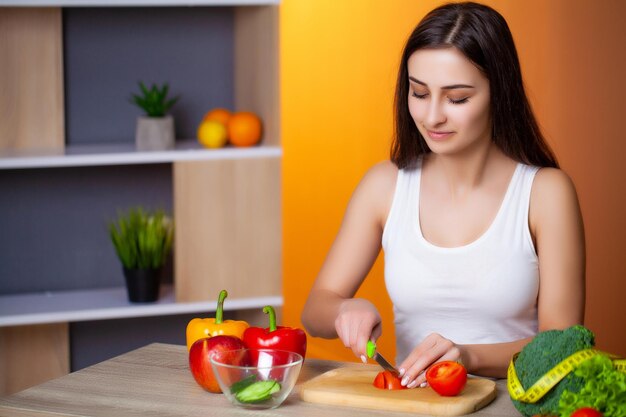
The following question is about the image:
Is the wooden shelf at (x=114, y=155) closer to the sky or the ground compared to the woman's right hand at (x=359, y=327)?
closer to the sky

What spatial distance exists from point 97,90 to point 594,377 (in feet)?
7.70

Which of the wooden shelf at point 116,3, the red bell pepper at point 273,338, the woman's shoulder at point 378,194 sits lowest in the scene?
the red bell pepper at point 273,338

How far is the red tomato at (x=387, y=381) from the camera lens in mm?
1697

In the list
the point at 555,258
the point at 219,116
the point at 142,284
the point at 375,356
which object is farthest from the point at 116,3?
the point at 375,356

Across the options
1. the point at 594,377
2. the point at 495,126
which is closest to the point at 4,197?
the point at 495,126

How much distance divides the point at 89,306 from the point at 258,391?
1.76m

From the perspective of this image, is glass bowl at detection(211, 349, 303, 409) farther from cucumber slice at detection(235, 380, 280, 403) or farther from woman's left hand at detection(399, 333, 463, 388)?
woman's left hand at detection(399, 333, 463, 388)

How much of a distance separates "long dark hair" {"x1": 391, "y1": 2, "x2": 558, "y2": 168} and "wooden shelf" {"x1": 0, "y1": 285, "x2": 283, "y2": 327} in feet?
4.13

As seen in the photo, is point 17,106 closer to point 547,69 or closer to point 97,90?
point 97,90

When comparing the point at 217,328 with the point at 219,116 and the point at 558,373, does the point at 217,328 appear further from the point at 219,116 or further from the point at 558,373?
the point at 219,116

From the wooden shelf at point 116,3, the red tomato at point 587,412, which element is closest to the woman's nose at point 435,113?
the red tomato at point 587,412

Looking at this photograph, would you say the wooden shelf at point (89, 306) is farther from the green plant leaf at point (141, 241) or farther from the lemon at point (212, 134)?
the lemon at point (212, 134)

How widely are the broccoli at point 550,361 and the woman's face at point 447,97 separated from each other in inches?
22.8

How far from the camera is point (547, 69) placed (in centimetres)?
362
